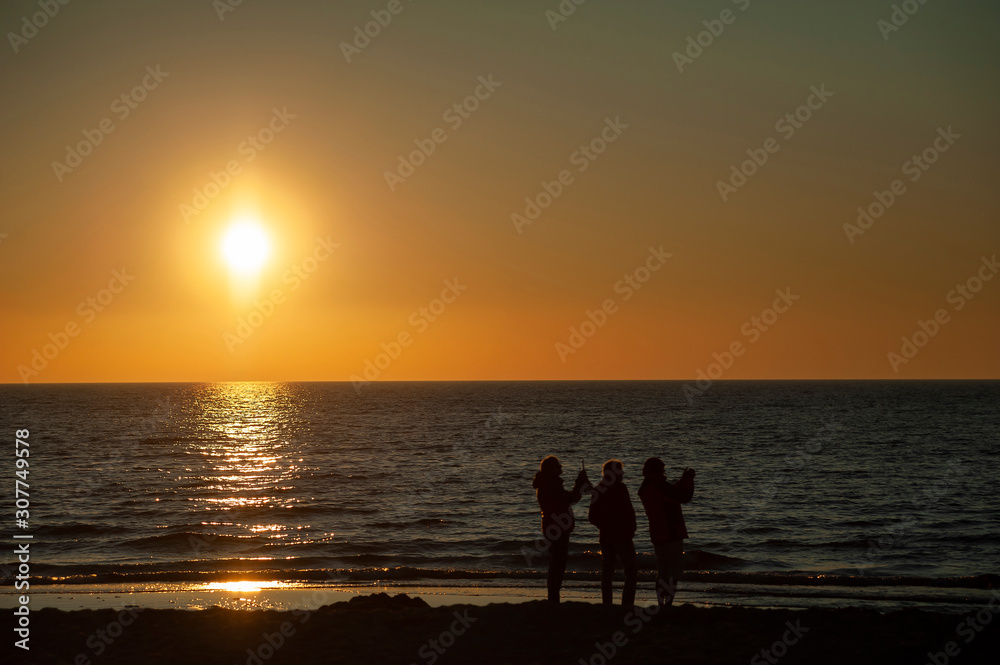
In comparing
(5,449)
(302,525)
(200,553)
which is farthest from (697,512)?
(5,449)

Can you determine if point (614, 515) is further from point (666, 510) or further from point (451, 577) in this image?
point (451, 577)

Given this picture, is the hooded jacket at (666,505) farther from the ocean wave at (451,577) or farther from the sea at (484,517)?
the ocean wave at (451,577)

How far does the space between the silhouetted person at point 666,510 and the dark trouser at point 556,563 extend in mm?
1255

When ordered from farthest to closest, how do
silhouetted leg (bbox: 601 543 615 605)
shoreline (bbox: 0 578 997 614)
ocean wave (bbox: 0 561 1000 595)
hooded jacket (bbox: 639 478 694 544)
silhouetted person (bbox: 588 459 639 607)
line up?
1. ocean wave (bbox: 0 561 1000 595)
2. shoreline (bbox: 0 578 997 614)
3. silhouetted leg (bbox: 601 543 615 605)
4. hooded jacket (bbox: 639 478 694 544)
5. silhouetted person (bbox: 588 459 639 607)

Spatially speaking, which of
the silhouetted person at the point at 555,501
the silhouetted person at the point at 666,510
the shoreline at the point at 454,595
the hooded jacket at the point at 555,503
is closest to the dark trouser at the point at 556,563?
the silhouetted person at the point at 555,501

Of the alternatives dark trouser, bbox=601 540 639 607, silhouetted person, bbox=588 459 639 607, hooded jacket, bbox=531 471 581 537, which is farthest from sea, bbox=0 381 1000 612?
hooded jacket, bbox=531 471 581 537

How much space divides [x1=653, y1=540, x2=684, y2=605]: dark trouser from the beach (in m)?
0.26

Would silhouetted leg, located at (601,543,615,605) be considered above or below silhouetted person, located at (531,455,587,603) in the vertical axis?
below

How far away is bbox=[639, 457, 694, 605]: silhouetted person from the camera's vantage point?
1139cm

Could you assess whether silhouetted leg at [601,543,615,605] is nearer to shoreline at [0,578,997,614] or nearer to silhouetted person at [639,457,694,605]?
silhouetted person at [639,457,694,605]

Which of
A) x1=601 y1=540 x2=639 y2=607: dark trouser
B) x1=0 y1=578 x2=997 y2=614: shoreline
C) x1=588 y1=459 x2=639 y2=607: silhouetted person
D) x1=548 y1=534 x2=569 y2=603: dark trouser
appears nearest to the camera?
x1=588 y1=459 x2=639 y2=607: silhouetted person

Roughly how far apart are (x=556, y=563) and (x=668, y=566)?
5.13ft

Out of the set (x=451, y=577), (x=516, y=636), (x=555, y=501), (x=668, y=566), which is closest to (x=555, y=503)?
(x=555, y=501)

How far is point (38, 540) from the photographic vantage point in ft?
76.7
